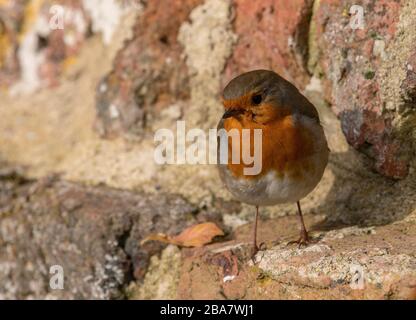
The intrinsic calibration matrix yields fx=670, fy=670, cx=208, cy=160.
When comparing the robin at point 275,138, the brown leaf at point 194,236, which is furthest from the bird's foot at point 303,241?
the brown leaf at point 194,236

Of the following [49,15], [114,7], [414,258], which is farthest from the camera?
[49,15]

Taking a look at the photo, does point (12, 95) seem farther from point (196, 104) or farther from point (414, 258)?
point (414, 258)

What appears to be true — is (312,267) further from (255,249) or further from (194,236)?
(194,236)

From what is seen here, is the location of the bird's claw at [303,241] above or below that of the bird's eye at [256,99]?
below

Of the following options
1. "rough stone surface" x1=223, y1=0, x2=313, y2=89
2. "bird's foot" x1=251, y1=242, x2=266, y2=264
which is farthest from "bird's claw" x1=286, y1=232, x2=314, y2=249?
"rough stone surface" x1=223, y1=0, x2=313, y2=89

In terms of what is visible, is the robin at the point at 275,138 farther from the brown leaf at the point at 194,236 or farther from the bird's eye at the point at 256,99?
the brown leaf at the point at 194,236

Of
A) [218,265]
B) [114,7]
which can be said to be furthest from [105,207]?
[114,7]
